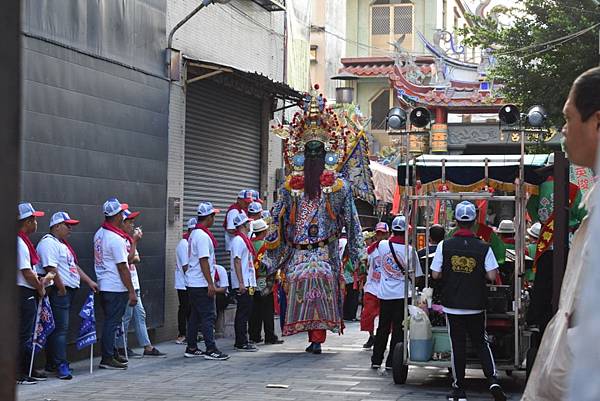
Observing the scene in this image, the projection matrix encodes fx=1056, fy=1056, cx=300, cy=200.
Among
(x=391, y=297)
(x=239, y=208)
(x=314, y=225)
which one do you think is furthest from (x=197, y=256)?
(x=239, y=208)

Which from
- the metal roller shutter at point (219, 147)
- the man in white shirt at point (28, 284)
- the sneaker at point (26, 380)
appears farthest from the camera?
the metal roller shutter at point (219, 147)

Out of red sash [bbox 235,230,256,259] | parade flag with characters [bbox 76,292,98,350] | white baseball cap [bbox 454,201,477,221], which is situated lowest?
parade flag with characters [bbox 76,292,98,350]

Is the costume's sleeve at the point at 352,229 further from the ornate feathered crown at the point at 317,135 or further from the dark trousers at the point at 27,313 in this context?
the dark trousers at the point at 27,313

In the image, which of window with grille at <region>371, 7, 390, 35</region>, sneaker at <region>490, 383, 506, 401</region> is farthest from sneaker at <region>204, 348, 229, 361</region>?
window with grille at <region>371, 7, 390, 35</region>

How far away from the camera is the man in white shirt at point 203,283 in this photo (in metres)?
13.7

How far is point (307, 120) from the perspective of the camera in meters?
15.3

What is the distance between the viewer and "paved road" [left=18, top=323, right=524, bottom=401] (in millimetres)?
10688

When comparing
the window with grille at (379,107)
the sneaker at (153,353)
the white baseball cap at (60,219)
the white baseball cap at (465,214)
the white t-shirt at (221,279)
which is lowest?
the sneaker at (153,353)

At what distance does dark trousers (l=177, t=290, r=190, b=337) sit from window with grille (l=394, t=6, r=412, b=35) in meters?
33.0

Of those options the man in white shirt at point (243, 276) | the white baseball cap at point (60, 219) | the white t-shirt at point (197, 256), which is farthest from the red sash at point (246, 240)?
the white baseball cap at point (60, 219)

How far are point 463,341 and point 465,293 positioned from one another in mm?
536

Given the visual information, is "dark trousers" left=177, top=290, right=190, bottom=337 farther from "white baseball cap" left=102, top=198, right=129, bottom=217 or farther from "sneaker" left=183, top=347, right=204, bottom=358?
"white baseball cap" left=102, top=198, right=129, bottom=217

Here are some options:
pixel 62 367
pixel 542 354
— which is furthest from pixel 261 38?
pixel 542 354

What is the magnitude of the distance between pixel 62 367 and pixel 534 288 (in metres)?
5.17
